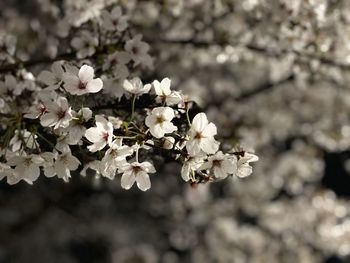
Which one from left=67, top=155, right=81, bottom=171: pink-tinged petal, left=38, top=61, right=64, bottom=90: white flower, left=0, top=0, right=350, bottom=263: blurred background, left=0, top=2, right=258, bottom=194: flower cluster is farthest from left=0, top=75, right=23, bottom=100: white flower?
left=0, top=0, right=350, bottom=263: blurred background

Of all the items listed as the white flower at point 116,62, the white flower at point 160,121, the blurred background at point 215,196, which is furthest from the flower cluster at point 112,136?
the blurred background at point 215,196

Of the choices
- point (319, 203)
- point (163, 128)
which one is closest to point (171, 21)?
point (319, 203)

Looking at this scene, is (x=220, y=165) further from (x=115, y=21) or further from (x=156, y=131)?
(x=115, y=21)

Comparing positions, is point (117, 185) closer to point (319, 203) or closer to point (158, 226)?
point (158, 226)

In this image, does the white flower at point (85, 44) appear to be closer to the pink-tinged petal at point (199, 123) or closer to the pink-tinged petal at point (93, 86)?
the pink-tinged petal at point (93, 86)

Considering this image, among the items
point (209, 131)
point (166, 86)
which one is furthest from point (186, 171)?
point (166, 86)

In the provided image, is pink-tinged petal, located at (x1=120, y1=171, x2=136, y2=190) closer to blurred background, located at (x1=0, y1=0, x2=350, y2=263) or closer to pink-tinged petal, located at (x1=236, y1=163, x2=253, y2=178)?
pink-tinged petal, located at (x1=236, y1=163, x2=253, y2=178)
